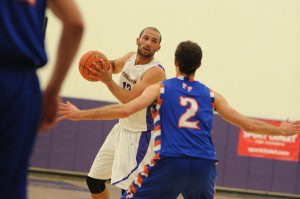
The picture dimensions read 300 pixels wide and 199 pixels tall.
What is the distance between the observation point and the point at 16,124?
2.44 m

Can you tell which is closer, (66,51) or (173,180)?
(66,51)

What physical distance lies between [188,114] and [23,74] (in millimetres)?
2293

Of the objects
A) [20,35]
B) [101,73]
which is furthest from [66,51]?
[101,73]

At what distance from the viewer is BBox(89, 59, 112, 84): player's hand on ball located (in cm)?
623

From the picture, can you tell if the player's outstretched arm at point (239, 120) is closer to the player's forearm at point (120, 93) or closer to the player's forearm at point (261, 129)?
the player's forearm at point (261, 129)

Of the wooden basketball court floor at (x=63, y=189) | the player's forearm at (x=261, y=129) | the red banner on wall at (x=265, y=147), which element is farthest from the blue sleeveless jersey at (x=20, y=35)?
the red banner on wall at (x=265, y=147)

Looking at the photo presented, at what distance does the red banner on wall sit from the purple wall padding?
85 mm

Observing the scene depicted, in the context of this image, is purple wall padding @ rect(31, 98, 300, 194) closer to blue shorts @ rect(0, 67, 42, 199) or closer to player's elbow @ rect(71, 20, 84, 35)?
blue shorts @ rect(0, 67, 42, 199)

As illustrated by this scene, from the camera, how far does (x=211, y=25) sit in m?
11.5

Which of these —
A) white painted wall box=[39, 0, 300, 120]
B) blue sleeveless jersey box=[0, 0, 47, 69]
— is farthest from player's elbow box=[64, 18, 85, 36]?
white painted wall box=[39, 0, 300, 120]

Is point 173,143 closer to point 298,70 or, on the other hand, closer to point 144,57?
point 144,57

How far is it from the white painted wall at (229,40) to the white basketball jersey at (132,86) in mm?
4739

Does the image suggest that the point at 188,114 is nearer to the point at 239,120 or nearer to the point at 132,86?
the point at 239,120

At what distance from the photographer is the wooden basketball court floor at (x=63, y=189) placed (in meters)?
9.19
